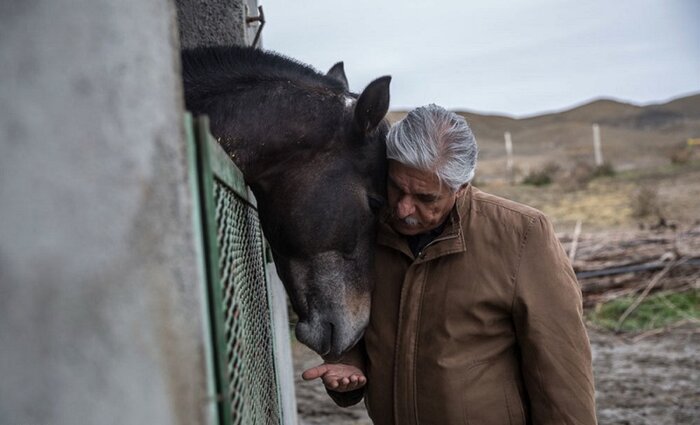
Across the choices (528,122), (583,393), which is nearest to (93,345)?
(583,393)

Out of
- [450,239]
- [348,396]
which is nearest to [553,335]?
[450,239]

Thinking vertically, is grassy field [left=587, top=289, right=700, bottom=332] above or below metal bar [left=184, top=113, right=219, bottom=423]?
below

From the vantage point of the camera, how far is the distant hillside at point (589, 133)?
104ft

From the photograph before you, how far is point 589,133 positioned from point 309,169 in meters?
46.0

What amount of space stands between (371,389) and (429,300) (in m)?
0.42

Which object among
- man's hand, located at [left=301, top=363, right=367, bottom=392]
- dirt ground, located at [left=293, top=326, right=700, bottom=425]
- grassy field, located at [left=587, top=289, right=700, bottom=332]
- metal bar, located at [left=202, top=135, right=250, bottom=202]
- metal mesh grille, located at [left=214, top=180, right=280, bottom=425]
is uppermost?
metal bar, located at [left=202, top=135, right=250, bottom=202]

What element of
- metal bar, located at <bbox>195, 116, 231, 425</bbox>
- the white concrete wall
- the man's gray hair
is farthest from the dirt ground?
the white concrete wall

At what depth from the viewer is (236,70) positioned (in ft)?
9.47

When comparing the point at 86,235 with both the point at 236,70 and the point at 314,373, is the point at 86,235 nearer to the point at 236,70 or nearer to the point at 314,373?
the point at 314,373

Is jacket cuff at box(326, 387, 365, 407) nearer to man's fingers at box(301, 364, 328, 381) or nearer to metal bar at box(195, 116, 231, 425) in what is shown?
man's fingers at box(301, 364, 328, 381)

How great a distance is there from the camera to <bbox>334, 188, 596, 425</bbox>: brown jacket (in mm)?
2377

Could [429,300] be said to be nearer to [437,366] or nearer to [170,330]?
[437,366]

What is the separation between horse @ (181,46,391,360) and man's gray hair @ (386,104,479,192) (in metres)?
0.30

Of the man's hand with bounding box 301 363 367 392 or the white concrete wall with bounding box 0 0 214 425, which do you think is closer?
the white concrete wall with bounding box 0 0 214 425
